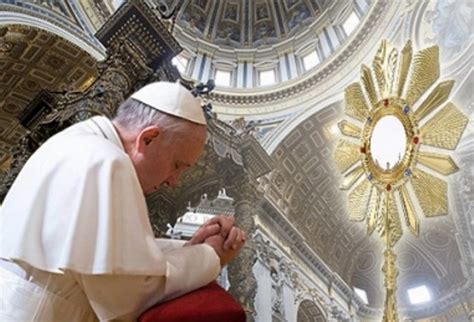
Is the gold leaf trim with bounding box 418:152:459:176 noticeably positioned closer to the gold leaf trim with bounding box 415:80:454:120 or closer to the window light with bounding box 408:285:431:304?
the gold leaf trim with bounding box 415:80:454:120

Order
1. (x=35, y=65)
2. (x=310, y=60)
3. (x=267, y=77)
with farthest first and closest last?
1. (x=267, y=77)
2. (x=310, y=60)
3. (x=35, y=65)

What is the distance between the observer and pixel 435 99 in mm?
4566

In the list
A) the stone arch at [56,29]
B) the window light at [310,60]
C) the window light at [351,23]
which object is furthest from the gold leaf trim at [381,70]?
the window light at [310,60]

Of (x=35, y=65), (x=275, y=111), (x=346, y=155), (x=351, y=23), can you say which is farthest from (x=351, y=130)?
(x=351, y=23)

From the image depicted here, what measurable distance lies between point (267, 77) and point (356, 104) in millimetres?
10722

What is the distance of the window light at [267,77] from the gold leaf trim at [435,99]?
1101 cm

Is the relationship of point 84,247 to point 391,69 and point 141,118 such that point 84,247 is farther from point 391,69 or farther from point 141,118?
point 391,69

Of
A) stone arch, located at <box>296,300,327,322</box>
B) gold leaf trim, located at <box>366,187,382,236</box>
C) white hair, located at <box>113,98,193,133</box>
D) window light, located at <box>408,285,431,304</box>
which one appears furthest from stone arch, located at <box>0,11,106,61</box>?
window light, located at <box>408,285,431,304</box>

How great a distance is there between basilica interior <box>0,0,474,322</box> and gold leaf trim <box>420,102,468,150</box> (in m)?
0.39

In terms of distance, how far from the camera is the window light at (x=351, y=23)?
14.1 m

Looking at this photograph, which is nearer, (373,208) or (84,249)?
(84,249)

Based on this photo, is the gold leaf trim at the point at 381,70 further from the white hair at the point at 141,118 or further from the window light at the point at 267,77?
the window light at the point at 267,77

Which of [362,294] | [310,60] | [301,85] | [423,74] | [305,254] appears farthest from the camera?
[362,294]

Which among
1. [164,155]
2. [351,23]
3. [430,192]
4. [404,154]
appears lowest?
[164,155]
